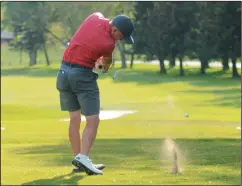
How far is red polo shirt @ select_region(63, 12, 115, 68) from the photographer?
310 inches

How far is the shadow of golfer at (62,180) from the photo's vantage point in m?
7.50

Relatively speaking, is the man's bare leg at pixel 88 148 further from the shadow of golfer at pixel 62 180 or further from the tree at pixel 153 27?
the tree at pixel 153 27

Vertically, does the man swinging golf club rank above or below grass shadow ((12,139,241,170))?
above

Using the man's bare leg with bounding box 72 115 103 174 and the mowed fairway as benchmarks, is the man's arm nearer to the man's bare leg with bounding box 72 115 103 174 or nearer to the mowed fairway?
the man's bare leg with bounding box 72 115 103 174

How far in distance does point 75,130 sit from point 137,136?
11.8 m

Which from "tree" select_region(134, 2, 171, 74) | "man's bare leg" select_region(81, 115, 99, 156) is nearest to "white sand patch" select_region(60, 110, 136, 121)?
"man's bare leg" select_region(81, 115, 99, 156)

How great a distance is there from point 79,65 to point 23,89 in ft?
177

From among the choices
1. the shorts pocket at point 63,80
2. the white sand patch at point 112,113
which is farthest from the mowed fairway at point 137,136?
the shorts pocket at point 63,80

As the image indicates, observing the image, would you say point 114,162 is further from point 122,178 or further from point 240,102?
point 240,102

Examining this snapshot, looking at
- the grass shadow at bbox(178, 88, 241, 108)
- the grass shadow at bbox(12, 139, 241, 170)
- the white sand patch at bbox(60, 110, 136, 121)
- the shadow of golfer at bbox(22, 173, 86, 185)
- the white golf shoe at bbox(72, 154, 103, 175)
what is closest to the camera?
the shadow of golfer at bbox(22, 173, 86, 185)

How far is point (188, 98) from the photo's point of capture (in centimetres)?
4972

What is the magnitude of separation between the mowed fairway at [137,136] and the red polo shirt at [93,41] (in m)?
1.07

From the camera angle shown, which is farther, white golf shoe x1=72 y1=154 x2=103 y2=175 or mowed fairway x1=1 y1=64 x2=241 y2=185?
mowed fairway x1=1 y1=64 x2=241 y2=185

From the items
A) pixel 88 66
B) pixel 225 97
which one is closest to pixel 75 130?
pixel 88 66
